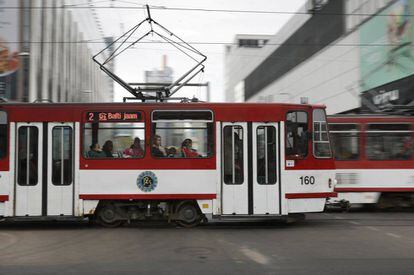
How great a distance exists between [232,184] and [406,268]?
4679 millimetres

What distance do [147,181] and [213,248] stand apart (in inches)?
114

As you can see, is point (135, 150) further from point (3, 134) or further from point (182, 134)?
point (3, 134)

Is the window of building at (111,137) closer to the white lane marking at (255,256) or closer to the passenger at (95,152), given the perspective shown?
the passenger at (95,152)

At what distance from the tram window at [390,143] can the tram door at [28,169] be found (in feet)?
29.9

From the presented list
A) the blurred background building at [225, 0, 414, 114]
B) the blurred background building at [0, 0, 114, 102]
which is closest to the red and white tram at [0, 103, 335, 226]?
the blurred background building at [225, 0, 414, 114]

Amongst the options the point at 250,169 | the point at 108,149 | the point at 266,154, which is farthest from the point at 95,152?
the point at 266,154

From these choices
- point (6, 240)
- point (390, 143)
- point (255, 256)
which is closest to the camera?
point (255, 256)

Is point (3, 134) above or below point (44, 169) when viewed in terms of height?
above

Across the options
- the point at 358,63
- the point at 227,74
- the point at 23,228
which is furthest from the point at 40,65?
the point at 227,74

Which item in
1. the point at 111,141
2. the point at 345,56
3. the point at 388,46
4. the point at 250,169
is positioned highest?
the point at 345,56

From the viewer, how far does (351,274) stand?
6977 millimetres

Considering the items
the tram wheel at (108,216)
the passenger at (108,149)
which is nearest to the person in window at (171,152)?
the passenger at (108,149)

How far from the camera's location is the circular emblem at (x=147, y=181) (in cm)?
1127

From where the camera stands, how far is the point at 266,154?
11.4 m
